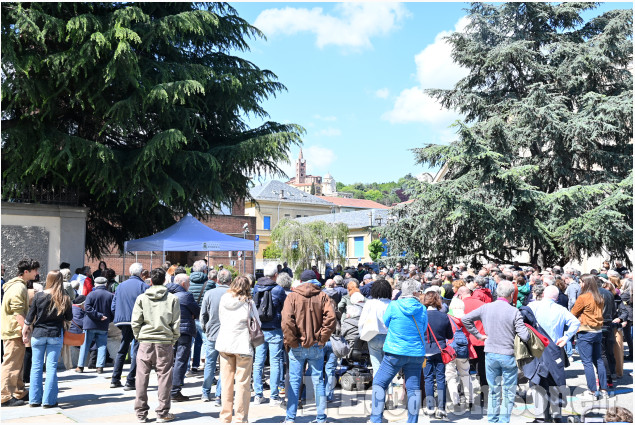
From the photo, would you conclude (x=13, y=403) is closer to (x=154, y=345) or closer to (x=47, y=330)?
(x=47, y=330)

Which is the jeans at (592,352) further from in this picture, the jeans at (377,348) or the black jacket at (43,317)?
the black jacket at (43,317)

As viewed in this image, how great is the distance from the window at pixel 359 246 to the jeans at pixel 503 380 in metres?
54.7

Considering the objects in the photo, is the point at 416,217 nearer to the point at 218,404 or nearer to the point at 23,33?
the point at 23,33

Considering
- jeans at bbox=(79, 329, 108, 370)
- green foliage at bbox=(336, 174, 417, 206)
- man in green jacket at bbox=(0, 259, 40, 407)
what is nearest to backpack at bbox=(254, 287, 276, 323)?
man in green jacket at bbox=(0, 259, 40, 407)

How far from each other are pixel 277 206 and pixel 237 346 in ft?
228

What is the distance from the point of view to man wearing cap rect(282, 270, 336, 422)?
22.1 ft

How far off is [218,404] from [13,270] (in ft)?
32.1

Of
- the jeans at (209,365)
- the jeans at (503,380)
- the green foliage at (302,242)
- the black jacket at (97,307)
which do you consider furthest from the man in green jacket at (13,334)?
the green foliage at (302,242)

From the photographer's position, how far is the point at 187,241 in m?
14.7

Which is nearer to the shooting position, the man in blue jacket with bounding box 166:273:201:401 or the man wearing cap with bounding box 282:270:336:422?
the man wearing cap with bounding box 282:270:336:422

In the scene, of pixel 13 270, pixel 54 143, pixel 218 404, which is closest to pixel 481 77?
pixel 54 143

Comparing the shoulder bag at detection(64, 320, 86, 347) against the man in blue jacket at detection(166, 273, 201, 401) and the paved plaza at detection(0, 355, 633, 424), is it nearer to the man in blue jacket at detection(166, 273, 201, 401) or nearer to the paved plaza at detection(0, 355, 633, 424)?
the paved plaza at detection(0, 355, 633, 424)

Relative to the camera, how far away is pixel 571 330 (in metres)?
7.11

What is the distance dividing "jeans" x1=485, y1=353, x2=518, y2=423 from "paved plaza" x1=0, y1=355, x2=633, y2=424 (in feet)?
2.14
